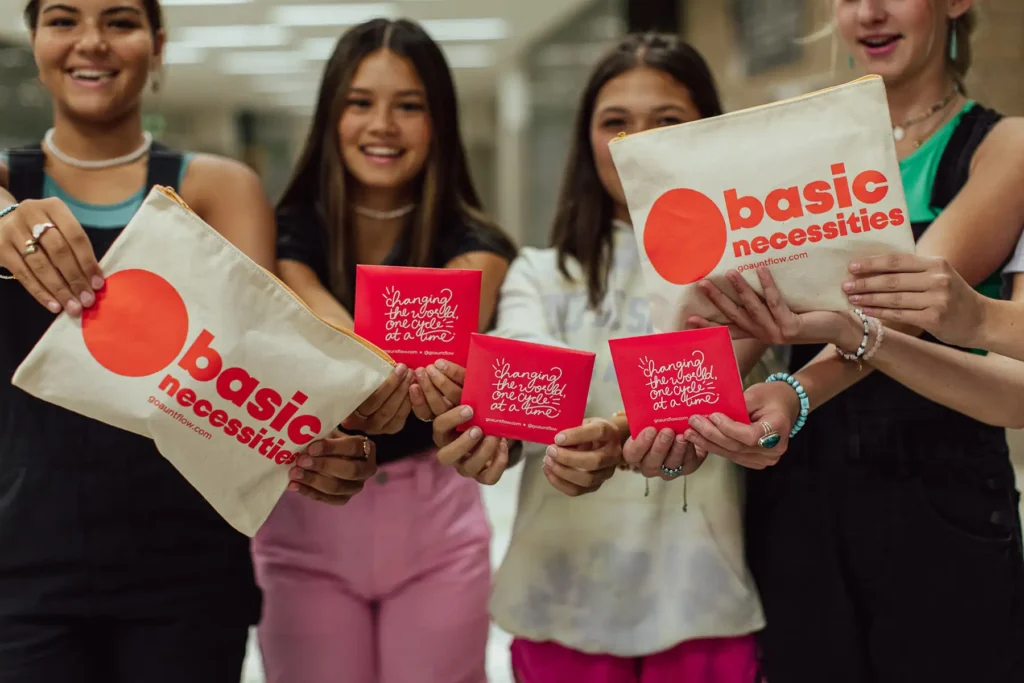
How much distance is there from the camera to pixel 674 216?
1128mm

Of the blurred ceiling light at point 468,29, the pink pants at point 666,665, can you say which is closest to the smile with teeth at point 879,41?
the pink pants at point 666,665

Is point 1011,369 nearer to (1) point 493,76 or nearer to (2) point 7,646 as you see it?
(2) point 7,646

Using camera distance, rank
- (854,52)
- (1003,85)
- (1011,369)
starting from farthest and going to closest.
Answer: (1003,85)
(854,52)
(1011,369)

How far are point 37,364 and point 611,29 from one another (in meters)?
4.76

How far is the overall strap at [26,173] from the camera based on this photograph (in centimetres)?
130

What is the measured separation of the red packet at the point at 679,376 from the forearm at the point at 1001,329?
308 millimetres

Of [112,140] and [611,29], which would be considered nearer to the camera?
[112,140]

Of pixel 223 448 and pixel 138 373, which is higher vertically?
pixel 138 373

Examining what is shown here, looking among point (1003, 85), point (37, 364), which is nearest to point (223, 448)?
point (37, 364)

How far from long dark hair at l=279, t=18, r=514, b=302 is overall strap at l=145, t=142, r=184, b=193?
0.89ft

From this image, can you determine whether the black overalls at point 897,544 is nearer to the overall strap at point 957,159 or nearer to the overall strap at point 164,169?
the overall strap at point 957,159

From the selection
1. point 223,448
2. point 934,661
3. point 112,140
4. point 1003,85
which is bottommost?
point 934,661

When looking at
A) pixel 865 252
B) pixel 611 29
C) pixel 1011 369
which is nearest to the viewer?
pixel 865 252

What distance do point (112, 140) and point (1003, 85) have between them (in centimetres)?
141
